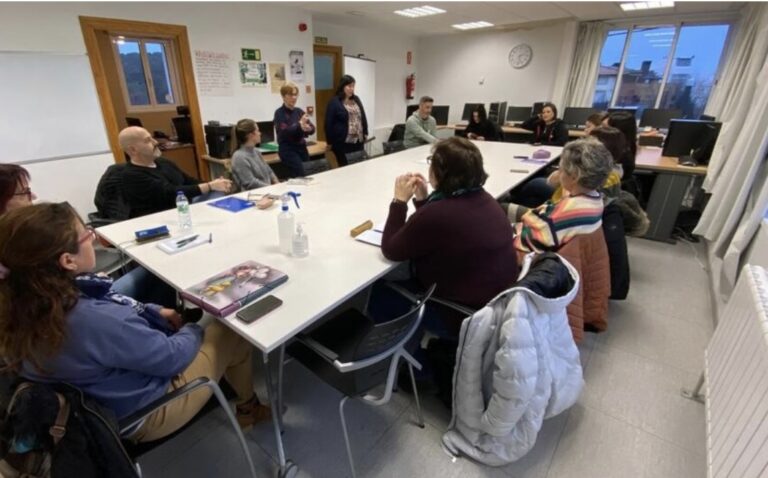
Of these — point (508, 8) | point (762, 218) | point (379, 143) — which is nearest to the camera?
point (762, 218)

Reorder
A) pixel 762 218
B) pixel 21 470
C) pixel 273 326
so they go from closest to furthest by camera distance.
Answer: pixel 21 470, pixel 273 326, pixel 762 218

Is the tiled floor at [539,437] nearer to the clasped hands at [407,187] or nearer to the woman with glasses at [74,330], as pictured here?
the woman with glasses at [74,330]

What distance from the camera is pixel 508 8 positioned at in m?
5.32

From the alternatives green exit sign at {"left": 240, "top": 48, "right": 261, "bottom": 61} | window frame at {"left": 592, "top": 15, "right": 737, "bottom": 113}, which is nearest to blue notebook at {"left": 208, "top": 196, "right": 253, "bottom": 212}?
green exit sign at {"left": 240, "top": 48, "right": 261, "bottom": 61}

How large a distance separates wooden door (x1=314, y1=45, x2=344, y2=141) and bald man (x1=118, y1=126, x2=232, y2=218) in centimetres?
475

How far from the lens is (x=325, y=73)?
22.3ft

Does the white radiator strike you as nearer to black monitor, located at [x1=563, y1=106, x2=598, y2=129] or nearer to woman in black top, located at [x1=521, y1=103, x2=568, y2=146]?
woman in black top, located at [x1=521, y1=103, x2=568, y2=146]

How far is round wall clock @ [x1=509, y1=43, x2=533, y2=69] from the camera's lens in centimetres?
707

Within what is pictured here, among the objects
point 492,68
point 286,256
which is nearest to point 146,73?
point 286,256

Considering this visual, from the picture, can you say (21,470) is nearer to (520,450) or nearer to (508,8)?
(520,450)

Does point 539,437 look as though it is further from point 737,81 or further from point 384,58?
point 384,58

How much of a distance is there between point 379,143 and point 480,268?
7.25 meters

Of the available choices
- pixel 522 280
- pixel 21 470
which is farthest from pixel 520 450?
pixel 21 470

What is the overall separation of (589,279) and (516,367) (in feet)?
3.15
